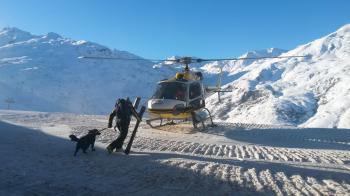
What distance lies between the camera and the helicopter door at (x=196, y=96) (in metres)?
22.7

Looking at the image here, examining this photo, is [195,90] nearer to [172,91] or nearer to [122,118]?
[172,91]

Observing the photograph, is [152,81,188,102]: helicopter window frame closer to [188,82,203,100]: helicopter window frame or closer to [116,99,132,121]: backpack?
[188,82,203,100]: helicopter window frame

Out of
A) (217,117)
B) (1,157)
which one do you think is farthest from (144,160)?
(217,117)

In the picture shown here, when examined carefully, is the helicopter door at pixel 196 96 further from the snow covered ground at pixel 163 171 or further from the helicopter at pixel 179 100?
the snow covered ground at pixel 163 171

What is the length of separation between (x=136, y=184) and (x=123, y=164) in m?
2.18

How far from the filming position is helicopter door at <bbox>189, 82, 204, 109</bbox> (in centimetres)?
2269

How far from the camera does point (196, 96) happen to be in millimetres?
23266

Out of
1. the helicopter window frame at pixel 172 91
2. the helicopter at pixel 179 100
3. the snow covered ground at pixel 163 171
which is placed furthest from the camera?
the helicopter window frame at pixel 172 91

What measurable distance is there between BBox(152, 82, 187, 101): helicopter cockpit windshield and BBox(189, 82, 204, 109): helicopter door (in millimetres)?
589

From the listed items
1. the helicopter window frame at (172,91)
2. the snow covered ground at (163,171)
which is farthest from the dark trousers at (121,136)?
the helicopter window frame at (172,91)

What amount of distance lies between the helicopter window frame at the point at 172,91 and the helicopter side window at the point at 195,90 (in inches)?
22.2

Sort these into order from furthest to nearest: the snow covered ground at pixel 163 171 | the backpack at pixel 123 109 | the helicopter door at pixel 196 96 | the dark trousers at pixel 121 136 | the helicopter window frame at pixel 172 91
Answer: the helicopter door at pixel 196 96 < the helicopter window frame at pixel 172 91 < the backpack at pixel 123 109 < the dark trousers at pixel 121 136 < the snow covered ground at pixel 163 171

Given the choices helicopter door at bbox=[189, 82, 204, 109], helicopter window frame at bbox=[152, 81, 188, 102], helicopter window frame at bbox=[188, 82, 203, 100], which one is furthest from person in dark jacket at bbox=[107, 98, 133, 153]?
helicopter window frame at bbox=[188, 82, 203, 100]

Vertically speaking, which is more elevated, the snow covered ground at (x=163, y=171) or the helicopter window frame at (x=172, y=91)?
the helicopter window frame at (x=172, y=91)
